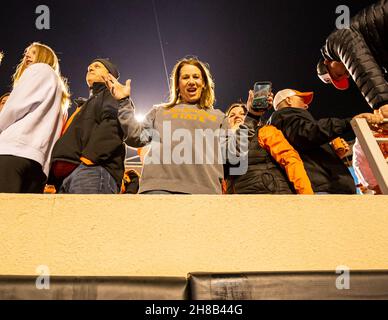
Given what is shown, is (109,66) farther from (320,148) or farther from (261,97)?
(320,148)

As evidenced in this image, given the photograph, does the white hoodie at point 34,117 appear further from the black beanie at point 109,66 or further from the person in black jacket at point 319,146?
the person in black jacket at point 319,146

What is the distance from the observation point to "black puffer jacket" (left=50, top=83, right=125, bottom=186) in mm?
2018

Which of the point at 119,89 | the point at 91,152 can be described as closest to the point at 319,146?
the point at 119,89

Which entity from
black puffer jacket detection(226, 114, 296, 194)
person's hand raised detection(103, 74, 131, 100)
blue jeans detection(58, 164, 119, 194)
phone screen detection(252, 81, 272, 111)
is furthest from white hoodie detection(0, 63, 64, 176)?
phone screen detection(252, 81, 272, 111)

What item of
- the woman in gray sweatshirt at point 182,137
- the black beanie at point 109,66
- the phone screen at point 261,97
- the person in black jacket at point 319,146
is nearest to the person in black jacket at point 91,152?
the woman in gray sweatshirt at point 182,137

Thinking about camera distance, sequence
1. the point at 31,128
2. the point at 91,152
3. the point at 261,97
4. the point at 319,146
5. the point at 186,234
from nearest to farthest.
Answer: the point at 186,234 → the point at 31,128 → the point at 91,152 → the point at 319,146 → the point at 261,97

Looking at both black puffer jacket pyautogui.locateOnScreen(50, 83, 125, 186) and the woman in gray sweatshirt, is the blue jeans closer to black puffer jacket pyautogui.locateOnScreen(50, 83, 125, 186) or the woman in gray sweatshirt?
black puffer jacket pyautogui.locateOnScreen(50, 83, 125, 186)

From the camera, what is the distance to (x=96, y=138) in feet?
6.88

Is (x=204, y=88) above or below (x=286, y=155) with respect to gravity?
above

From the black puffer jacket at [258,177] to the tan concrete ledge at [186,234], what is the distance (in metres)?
0.80

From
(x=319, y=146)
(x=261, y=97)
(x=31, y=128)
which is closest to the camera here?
(x=31, y=128)

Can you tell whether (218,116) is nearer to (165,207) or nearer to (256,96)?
(256,96)

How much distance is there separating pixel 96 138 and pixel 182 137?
48 centimetres

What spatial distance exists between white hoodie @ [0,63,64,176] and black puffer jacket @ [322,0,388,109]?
178 centimetres
